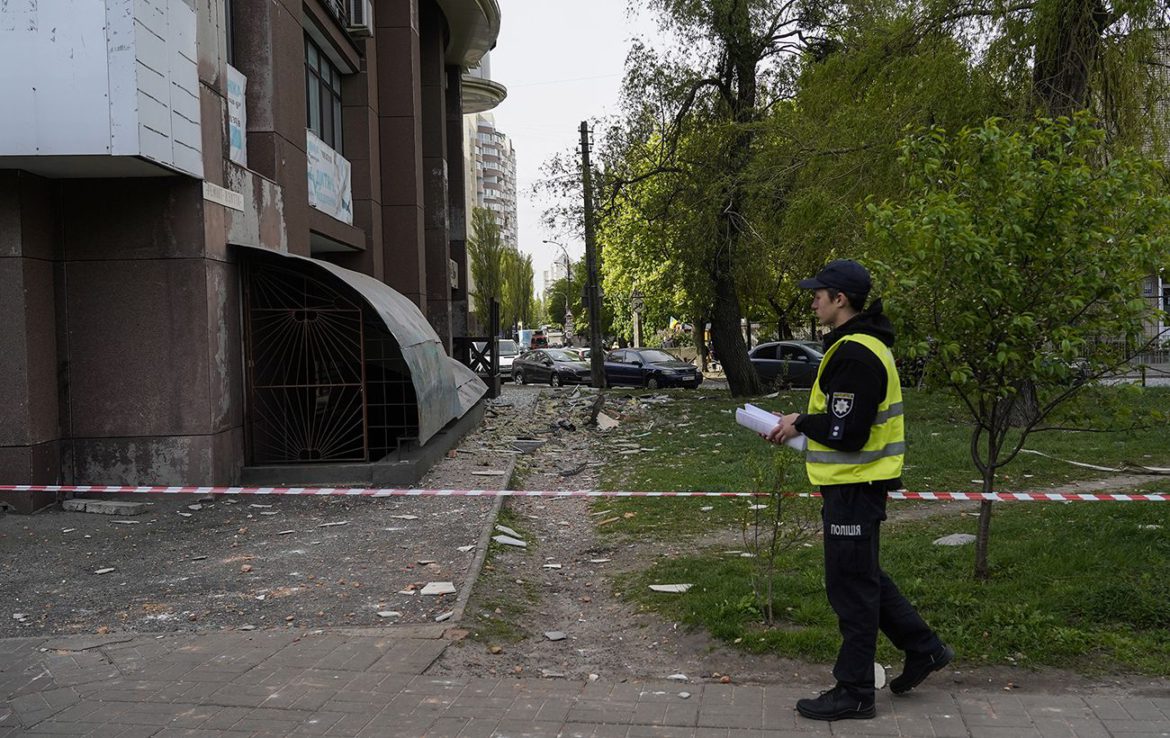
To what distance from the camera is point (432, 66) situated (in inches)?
963

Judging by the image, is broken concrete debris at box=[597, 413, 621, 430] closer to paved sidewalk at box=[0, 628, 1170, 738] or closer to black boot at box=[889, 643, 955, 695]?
paved sidewalk at box=[0, 628, 1170, 738]

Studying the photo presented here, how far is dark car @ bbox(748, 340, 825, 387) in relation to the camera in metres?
28.7

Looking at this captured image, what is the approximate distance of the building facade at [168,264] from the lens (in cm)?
896

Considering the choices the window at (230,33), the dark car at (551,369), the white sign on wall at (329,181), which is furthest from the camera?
the dark car at (551,369)

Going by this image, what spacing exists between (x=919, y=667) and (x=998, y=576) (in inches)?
89.6

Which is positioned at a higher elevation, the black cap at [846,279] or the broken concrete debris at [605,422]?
the black cap at [846,279]

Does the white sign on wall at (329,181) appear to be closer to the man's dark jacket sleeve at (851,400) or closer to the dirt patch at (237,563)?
the dirt patch at (237,563)

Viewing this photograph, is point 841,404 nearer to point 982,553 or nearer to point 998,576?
point 982,553

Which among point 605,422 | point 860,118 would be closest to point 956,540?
point 860,118

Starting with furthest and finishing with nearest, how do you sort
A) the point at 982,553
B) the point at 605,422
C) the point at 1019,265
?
the point at 605,422, the point at 982,553, the point at 1019,265

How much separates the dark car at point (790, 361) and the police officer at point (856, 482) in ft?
75.9

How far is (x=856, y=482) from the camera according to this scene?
4.44 m

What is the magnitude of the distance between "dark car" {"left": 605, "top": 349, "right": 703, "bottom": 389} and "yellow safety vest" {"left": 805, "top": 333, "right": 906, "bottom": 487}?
27.7 meters

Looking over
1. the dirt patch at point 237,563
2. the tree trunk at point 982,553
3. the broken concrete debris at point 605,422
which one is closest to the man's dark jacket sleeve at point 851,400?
the tree trunk at point 982,553
